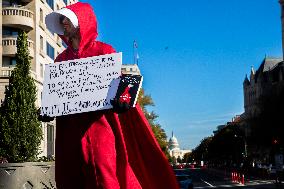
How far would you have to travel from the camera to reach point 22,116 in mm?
17094

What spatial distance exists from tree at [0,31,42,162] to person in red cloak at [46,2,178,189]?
1177 cm

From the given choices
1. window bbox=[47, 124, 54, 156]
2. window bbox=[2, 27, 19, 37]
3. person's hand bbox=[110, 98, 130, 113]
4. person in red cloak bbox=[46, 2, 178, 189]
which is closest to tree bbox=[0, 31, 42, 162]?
person in red cloak bbox=[46, 2, 178, 189]

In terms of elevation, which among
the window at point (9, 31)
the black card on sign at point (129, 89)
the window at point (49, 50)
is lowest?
the black card on sign at point (129, 89)

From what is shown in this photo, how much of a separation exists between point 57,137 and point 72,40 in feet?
2.71

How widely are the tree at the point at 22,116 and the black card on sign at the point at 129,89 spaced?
12133 mm

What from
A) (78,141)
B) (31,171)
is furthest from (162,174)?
(31,171)

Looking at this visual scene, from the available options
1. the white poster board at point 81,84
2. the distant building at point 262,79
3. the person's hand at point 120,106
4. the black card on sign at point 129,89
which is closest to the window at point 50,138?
the white poster board at point 81,84

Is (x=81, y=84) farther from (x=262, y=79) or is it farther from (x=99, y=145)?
(x=262, y=79)

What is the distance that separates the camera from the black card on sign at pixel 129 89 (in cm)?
457

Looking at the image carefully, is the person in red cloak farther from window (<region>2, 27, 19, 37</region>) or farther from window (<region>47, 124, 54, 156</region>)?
window (<region>2, 27, 19, 37</region>)

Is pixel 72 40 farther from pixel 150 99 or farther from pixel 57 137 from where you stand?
pixel 150 99

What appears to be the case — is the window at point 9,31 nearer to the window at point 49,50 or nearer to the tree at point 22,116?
the window at point 49,50

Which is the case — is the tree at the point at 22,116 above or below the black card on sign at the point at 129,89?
above

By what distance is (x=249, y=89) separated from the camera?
15900 cm
